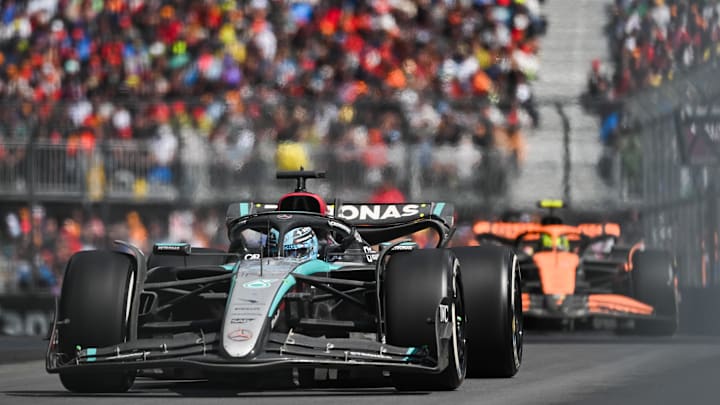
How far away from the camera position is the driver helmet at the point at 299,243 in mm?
10211

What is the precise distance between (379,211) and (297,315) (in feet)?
8.63

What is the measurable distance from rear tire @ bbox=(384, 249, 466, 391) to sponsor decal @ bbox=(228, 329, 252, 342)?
33.4 inches

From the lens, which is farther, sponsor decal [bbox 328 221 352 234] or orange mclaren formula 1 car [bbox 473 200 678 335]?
orange mclaren formula 1 car [bbox 473 200 678 335]

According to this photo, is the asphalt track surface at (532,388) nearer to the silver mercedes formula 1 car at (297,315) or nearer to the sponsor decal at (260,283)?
the silver mercedes formula 1 car at (297,315)

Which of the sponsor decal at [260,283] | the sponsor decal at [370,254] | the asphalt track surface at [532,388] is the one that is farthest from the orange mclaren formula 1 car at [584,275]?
the sponsor decal at [260,283]

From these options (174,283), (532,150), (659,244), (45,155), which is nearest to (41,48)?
(45,155)

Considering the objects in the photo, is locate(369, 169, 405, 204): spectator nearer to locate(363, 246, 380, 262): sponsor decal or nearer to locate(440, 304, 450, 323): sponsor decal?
locate(363, 246, 380, 262): sponsor decal

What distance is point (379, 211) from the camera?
12.1 metres

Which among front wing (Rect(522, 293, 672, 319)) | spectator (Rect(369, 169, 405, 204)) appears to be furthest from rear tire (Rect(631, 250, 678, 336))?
spectator (Rect(369, 169, 405, 204))

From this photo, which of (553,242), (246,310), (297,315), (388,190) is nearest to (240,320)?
(246,310)

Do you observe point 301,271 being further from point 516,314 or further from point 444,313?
point 516,314

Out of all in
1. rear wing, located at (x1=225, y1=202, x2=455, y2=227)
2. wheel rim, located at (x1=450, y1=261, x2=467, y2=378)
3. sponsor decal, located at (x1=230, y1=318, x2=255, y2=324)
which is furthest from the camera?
rear wing, located at (x1=225, y1=202, x2=455, y2=227)

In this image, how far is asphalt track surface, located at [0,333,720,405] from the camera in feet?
28.0

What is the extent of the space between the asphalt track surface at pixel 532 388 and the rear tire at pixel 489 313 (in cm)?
12
